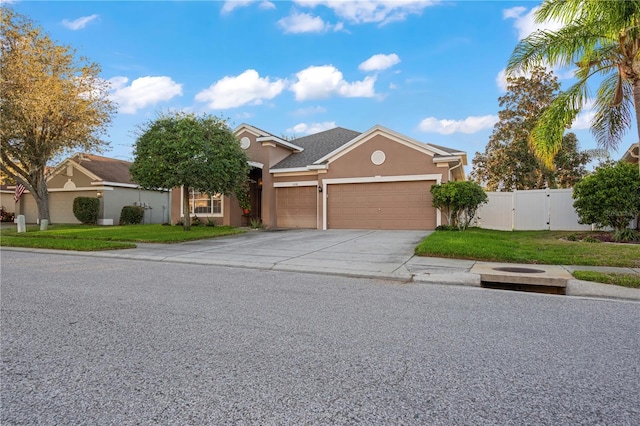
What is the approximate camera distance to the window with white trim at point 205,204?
63.9 ft

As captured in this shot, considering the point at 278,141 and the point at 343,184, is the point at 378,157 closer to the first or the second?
the point at 343,184

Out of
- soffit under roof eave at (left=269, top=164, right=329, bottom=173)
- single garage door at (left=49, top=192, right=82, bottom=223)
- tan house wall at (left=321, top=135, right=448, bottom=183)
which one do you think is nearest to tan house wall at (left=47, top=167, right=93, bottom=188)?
single garage door at (left=49, top=192, right=82, bottom=223)

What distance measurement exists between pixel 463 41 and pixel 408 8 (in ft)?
7.23

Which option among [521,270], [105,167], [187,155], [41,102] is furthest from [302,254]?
[105,167]

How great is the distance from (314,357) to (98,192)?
25135 mm

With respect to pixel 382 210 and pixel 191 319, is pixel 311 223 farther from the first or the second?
pixel 191 319

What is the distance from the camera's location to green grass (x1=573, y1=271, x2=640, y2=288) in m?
6.18

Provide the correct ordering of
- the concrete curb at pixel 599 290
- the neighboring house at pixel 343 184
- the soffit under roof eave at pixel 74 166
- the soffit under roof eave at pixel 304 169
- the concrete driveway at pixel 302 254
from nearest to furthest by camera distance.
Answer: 1. the concrete curb at pixel 599 290
2. the concrete driveway at pixel 302 254
3. the neighboring house at pixel 343 184
4. the soffit under roof eave at pixel 304 169
5. the soffit under roof eave at pixel 74 166

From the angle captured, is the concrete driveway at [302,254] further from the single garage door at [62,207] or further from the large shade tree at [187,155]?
the single garage door at [62,207]

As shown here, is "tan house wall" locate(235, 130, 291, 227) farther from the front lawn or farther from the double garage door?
the front lawn

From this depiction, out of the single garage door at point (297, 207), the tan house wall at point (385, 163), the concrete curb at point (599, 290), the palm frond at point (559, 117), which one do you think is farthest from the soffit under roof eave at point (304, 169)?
the concrete curb at point (599, 290)

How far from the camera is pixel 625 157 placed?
57.4 ft

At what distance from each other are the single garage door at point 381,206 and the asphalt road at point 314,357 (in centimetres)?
1091

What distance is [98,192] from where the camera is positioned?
23.8 meters
